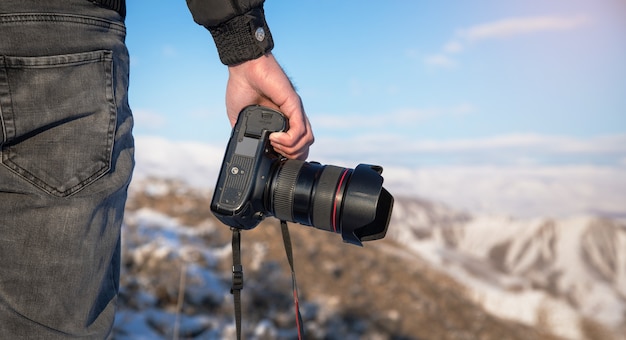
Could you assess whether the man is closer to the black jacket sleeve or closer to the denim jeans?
the denim jeans

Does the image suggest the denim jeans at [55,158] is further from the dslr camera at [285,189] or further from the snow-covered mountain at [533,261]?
the snow-covered mountain at [533,261]

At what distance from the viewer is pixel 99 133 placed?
2.64 ft

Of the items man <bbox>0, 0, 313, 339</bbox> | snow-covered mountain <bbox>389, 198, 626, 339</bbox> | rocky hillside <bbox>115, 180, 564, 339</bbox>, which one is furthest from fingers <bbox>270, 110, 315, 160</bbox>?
snow-covered mountain <bbox>389, 198, 626, 339</bbox>

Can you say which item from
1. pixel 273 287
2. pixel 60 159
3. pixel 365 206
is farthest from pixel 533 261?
pixel 60 159

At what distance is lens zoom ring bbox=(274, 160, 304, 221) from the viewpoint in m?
1.10

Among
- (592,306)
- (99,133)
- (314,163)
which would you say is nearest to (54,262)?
(99,133)

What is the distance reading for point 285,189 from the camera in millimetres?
1102

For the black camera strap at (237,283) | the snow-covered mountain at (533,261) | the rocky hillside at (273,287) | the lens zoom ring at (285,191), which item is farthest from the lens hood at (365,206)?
the snow-covered mountain at (533,261)

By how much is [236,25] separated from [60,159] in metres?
0.44

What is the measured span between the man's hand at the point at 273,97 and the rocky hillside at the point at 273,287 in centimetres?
131

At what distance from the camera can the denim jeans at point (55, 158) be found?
28.3 inches

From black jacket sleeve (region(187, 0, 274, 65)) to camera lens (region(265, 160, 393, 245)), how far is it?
282 millimetres

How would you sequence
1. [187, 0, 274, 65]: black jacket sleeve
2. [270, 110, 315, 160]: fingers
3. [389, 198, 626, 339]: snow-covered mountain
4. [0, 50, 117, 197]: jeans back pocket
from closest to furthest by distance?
[0, 50, 117, 197]: jeans back pocket
[187, 0, 274, 65]: black jacket sleeve
[270, 110, 315, 160]: fingers
[389, 198, 626, 339]: snow-covered mountain

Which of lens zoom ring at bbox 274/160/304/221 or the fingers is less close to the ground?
the fingers
